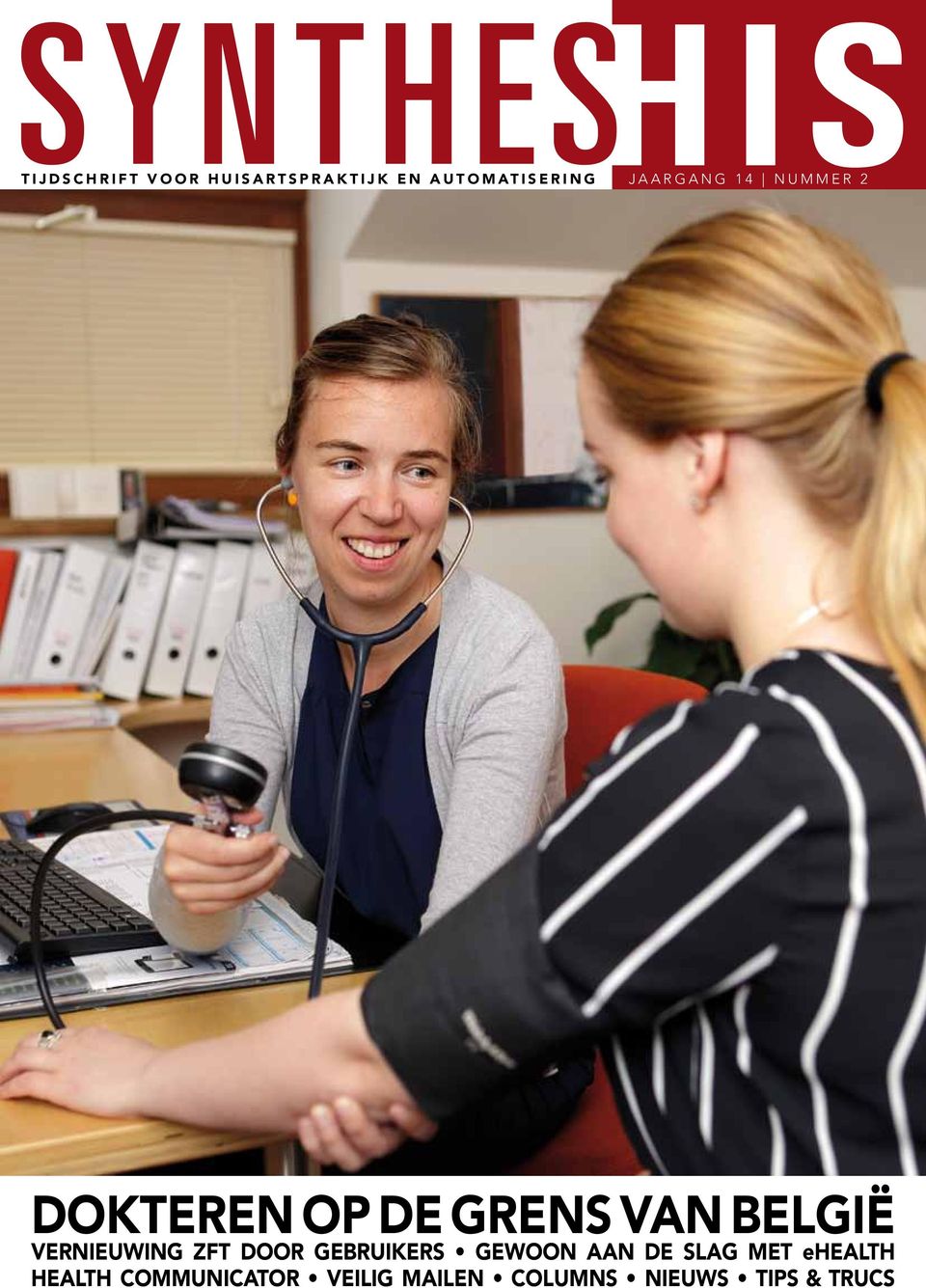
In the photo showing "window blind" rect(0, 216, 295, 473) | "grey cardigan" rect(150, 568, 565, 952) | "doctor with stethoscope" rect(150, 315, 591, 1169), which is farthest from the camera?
"window blind" rect(0, 216, 295, 473)

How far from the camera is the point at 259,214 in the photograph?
3.12m

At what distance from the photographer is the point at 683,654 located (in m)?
3.00

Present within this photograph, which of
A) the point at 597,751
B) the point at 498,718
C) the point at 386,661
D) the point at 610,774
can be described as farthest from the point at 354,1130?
the point at 597,751

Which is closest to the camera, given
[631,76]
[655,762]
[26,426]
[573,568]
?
[655,762]

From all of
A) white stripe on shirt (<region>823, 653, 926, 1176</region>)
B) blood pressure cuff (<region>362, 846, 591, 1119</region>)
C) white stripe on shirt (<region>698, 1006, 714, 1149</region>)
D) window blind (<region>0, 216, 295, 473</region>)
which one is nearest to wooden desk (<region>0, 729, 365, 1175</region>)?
blood pressure cuff (<region>362, 846, 591, 1119</region>)

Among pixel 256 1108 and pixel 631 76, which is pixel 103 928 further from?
pixel 631 76

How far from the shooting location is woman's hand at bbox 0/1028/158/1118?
34.6 inches

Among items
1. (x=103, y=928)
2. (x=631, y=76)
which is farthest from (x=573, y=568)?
(x=103, y=928)

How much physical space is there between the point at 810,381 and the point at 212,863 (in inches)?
22.6

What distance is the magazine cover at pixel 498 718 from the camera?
0.69 m

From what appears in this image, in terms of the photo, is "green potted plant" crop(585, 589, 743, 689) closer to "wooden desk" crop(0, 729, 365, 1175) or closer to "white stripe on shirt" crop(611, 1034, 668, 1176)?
"wooden desk" crop(0, 729, 365, 1175)

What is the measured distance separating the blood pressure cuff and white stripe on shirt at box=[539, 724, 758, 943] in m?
0.02

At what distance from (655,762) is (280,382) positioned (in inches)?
104

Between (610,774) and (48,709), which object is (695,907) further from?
(48,709)
